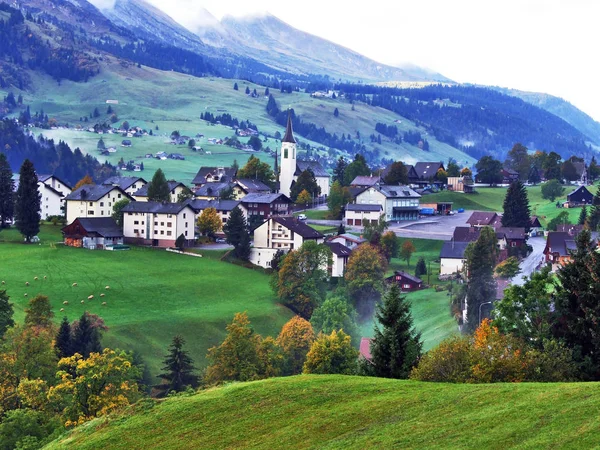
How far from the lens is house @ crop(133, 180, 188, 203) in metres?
132

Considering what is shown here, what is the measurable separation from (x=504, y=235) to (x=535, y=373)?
64.0 m

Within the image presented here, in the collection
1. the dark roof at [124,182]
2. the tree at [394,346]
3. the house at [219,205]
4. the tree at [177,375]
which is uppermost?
the tree at [394,346]

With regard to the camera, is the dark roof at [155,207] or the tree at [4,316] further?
the dark roof at [155,207]

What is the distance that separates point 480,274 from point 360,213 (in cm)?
4836

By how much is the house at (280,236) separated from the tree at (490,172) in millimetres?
65713

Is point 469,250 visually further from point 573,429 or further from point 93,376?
point 573,429

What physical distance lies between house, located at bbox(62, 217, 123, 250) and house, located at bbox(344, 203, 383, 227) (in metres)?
30.4

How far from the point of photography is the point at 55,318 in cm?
7681

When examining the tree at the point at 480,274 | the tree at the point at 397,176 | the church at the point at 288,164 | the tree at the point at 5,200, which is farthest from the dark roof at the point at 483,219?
the tree at the point at 5,200

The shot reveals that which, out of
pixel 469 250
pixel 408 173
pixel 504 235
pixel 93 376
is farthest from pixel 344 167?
Result: pixel 93 376

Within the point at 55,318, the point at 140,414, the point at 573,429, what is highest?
the point at 573,429

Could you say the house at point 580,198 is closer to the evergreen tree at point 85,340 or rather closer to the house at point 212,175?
the house at point 212,175

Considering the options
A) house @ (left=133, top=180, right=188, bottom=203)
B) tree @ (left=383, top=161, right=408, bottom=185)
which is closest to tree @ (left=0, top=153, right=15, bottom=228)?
house @ (left=133, top=180, right=188, bottom=203)

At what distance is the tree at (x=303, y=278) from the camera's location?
8888 cm
